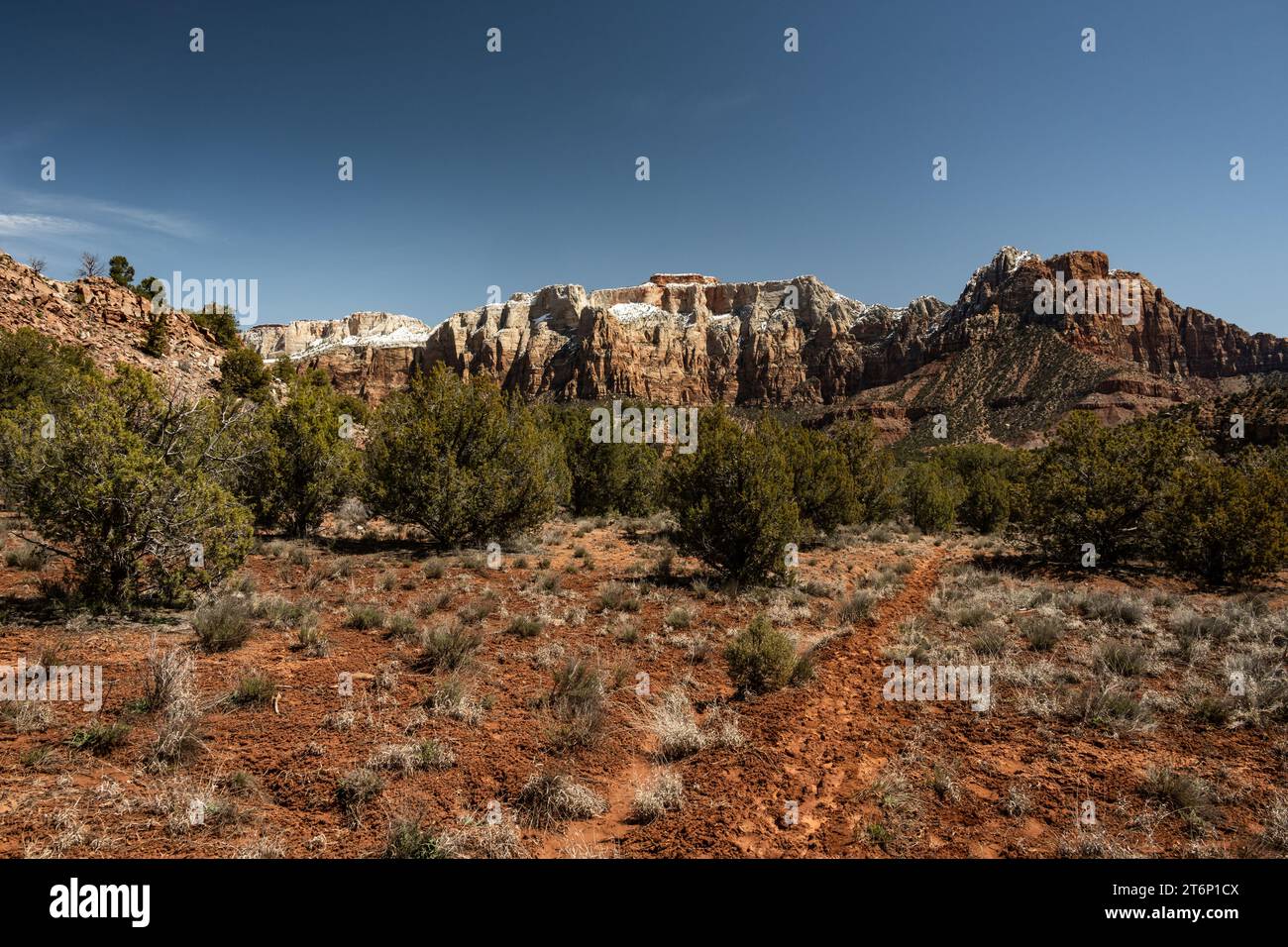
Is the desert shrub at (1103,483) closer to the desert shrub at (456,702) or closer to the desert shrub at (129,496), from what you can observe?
the desert shrub at (456,702)

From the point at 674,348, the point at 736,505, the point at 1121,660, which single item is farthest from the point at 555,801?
the point at 674,348

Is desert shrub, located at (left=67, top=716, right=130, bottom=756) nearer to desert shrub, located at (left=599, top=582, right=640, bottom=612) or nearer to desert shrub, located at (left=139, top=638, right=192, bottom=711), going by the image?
desert shrub, located at (left=139, top=638, right=192, bottom=711)

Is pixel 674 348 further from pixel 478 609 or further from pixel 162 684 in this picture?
pixel 162 684

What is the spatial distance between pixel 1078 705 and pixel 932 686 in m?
1.69

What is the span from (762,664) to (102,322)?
155ft

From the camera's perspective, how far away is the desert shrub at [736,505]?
42.9ft

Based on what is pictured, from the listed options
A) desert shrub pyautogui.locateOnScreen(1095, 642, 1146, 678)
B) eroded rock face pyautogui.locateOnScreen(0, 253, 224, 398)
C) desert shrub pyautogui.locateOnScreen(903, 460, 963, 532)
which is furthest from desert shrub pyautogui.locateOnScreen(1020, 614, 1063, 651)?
eroded rock face pyautogui.locateOnScreen(0, 253, 224, 398)

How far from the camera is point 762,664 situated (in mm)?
7414

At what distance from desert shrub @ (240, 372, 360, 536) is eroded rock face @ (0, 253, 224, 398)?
1603cm

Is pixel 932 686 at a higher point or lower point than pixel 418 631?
lower

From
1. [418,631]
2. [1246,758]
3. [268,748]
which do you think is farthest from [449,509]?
[1246,758]

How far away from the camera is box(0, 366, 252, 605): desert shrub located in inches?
285
